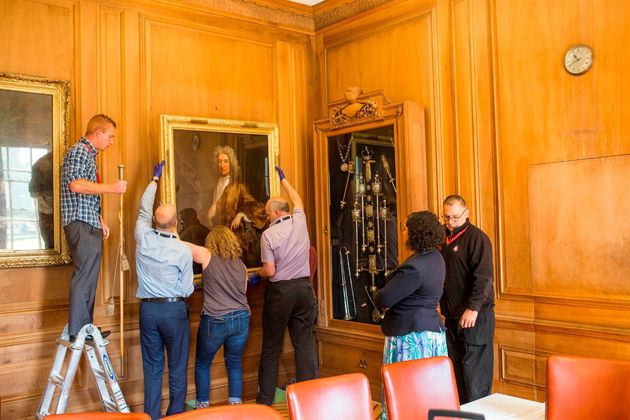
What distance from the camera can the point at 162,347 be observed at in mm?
4590

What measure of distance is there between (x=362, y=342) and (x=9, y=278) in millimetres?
2892

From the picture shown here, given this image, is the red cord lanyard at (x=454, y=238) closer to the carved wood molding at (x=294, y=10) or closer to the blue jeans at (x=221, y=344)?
the blue jeans at (x=221, y=344)

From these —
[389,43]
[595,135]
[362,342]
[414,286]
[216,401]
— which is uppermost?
[389,43]

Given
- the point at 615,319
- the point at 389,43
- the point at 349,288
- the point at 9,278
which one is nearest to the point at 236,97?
the point at 389,43

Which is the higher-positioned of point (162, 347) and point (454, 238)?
point (454, 238)

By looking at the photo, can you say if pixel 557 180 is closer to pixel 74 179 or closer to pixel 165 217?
pixel 165 217

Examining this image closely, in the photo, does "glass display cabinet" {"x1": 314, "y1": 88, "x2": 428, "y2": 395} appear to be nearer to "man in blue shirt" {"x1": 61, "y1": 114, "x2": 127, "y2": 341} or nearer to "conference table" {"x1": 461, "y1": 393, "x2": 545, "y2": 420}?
"man in blue shirt" {"x1": 61, "y1": 114, "x2": 127, "y2": 341}

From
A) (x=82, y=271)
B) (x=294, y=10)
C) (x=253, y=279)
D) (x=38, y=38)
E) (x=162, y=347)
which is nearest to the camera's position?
(x=82, y=271)

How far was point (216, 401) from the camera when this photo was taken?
5.52 meters

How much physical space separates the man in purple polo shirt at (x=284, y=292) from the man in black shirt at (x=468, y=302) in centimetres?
124

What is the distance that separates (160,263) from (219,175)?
1264 millimetres

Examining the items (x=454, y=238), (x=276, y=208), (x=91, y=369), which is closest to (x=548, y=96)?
(x=454, y=238)

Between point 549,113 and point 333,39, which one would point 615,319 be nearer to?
point 549,113

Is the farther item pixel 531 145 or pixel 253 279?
pixel 253 279
